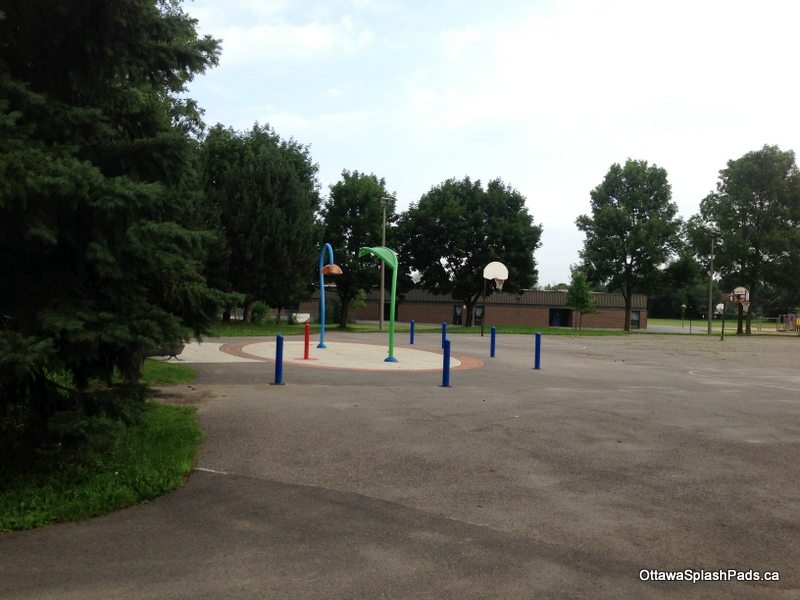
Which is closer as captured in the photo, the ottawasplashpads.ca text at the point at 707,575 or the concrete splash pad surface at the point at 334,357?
the ottawasplashpads.ca text at the point at 707,575

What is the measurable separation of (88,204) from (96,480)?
2.39 metres

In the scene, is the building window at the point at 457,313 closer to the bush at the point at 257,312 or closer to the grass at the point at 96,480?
the bush at the point at 257,312

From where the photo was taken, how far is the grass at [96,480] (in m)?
4.98

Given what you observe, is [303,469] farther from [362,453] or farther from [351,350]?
[351,350]

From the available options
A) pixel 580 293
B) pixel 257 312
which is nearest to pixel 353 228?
pixel 257 312

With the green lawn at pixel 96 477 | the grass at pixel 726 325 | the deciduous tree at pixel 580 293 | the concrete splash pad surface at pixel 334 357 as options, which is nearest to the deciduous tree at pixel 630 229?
the deciduous tree at pixel 580 293

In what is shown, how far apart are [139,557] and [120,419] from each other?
5.26ft

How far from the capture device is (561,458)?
23.1 ft

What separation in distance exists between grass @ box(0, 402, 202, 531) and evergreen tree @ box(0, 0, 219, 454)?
15.6 inches

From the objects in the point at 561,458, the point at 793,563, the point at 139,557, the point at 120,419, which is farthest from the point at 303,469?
the point at 793,563

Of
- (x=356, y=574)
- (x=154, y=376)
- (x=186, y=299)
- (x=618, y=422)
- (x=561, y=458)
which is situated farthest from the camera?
(x=154, y=376)

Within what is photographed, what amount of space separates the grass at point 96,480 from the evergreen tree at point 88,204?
0.40 m

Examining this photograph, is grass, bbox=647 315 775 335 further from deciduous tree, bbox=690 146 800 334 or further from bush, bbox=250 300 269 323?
bush, bbox=250 300 269 323

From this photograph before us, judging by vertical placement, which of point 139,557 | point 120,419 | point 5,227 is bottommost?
point 139,557
